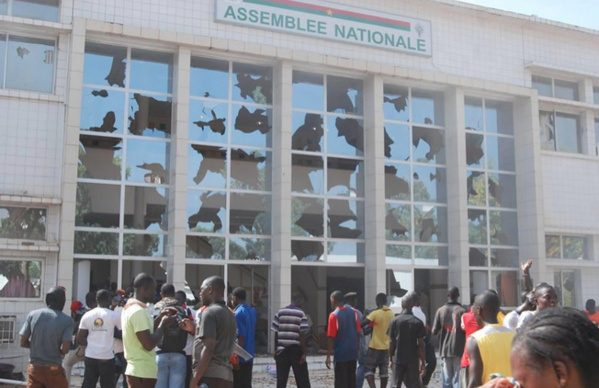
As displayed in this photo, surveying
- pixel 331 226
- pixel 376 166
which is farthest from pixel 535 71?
pixel 331 226

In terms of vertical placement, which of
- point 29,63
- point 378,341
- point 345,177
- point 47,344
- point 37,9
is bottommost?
point 378,341

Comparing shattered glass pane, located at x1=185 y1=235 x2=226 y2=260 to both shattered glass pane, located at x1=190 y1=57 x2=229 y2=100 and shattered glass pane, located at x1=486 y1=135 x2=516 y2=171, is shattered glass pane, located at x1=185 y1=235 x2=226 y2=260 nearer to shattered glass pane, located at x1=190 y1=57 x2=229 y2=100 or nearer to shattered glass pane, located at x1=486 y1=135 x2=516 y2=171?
shattered glass pane, located at x1=190 y1=57 x2=229 y2=100

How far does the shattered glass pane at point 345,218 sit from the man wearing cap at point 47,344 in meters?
10.5

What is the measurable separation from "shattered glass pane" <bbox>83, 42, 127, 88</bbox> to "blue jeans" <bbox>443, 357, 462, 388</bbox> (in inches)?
402

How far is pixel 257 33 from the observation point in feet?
54.9

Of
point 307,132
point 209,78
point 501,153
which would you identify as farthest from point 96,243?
point 501,153

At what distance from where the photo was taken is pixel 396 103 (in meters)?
18.8

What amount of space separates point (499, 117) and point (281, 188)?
7.98m

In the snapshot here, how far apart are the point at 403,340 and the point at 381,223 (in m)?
8.25

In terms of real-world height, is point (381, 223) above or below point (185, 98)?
below

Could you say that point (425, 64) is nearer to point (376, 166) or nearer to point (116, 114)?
point (376, 166)

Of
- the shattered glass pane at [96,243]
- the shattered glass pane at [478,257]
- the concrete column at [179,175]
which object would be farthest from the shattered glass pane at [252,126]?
the shattered glass pane at [478,257]

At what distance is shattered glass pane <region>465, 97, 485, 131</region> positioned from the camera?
19.6 metres

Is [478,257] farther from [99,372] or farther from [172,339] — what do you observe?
[172,339]
